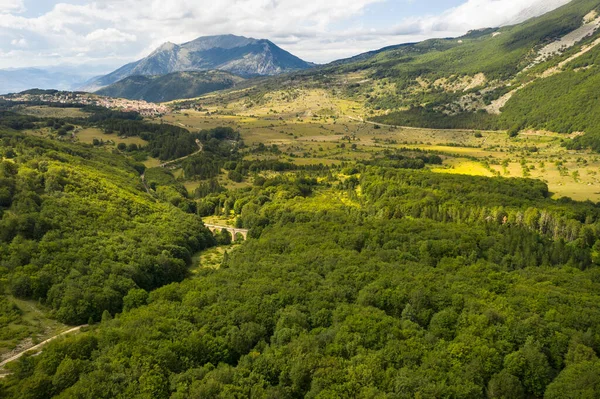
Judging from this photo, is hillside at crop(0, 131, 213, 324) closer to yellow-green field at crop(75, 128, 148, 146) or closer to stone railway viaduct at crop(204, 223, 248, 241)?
stone railway viaduct at crop(204, 223, 248, 241)

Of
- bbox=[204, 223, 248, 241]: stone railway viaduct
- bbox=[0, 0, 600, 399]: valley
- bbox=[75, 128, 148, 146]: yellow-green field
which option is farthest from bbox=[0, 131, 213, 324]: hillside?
bbox=[75, 128, 148, 146]: yellow-green field

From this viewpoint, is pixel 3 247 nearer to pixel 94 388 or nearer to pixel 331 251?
pixel 94 388

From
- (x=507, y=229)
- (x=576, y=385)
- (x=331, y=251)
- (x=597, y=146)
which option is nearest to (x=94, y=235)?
(x=331, y=251)

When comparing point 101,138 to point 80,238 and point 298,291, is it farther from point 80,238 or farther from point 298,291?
point 298,291

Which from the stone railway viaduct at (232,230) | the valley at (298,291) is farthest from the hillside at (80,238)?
the stone railway viaduct at (232,230)

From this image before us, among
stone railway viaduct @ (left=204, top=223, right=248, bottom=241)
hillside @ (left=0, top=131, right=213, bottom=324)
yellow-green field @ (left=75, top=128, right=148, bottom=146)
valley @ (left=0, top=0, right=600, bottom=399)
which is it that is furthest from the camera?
yellow-green field @ (left=75, top=128, right=148, bottom=146)

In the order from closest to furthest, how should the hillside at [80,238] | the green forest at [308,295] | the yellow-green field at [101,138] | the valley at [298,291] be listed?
the green forest at [308,295] → the valley at [298,291] → the hillside at [80,238] → the yellow-green field at [101,138]

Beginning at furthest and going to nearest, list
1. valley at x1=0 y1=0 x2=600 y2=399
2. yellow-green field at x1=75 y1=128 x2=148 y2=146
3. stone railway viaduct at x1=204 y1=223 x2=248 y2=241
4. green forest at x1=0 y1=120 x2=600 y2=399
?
yellow-green field at x1=75 y1=128 x2=148 y2=146 → stone railway viaduct at x1=204 y1=223 x2=248 y2=241 → valley at x1=0 y1=0 x2=600 y2=399 → green forest at x1=0 y1=120 x2=600 y2=399

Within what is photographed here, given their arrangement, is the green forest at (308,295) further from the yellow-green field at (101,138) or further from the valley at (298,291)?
the yellow-green field at (101,138)

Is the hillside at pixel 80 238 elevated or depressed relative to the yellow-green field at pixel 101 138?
depressed

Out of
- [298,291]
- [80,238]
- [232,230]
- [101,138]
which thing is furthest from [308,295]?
[101,138]
